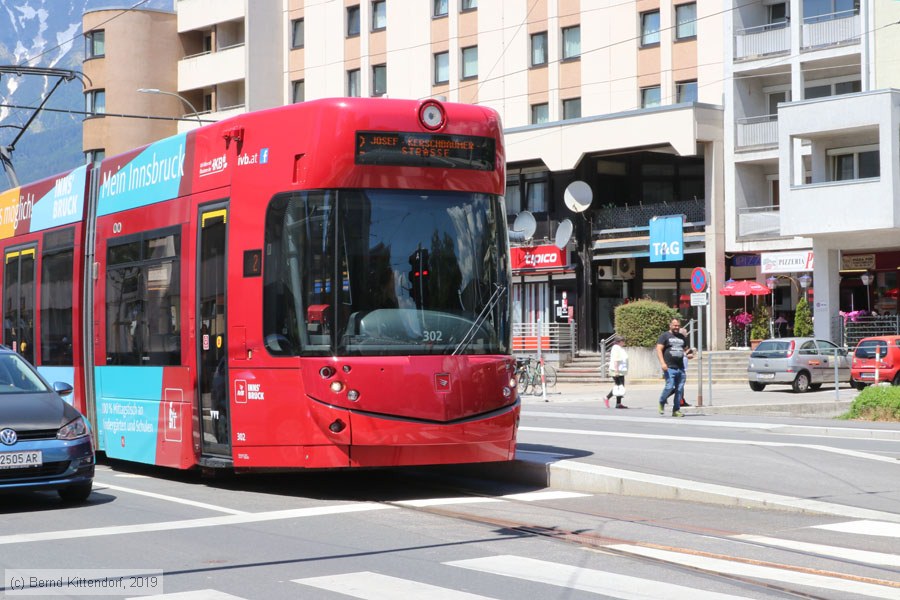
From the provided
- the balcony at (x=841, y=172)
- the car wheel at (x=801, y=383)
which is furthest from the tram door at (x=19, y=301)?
the balcony at (x=841, y=172)

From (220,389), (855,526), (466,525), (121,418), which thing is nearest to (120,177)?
(121,418)

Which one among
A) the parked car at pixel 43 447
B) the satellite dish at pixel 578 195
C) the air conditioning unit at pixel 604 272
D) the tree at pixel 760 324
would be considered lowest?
the parked car at pixel 43 447

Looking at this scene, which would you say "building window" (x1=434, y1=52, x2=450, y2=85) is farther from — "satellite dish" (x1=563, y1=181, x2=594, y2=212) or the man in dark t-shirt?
the man in dark t-shirt

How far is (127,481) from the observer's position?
14.5 meters

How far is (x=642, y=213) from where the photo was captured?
4747cm

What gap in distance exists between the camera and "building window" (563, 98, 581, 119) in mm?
49062

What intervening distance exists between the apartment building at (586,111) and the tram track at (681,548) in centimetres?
3261

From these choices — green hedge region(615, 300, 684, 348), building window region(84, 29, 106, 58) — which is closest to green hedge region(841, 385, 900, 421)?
green hedge region(615, 300, 684, 348)

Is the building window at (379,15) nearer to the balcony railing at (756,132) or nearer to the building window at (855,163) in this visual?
the balcony railing at (756,132)

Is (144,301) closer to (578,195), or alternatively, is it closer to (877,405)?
(877,405)

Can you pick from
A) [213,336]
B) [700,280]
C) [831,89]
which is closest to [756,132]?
[831,89]

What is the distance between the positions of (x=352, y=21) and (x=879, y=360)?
30843 millimetres

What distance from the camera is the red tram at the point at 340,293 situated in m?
11.9

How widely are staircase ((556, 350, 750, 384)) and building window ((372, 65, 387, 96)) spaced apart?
15.0 metres
